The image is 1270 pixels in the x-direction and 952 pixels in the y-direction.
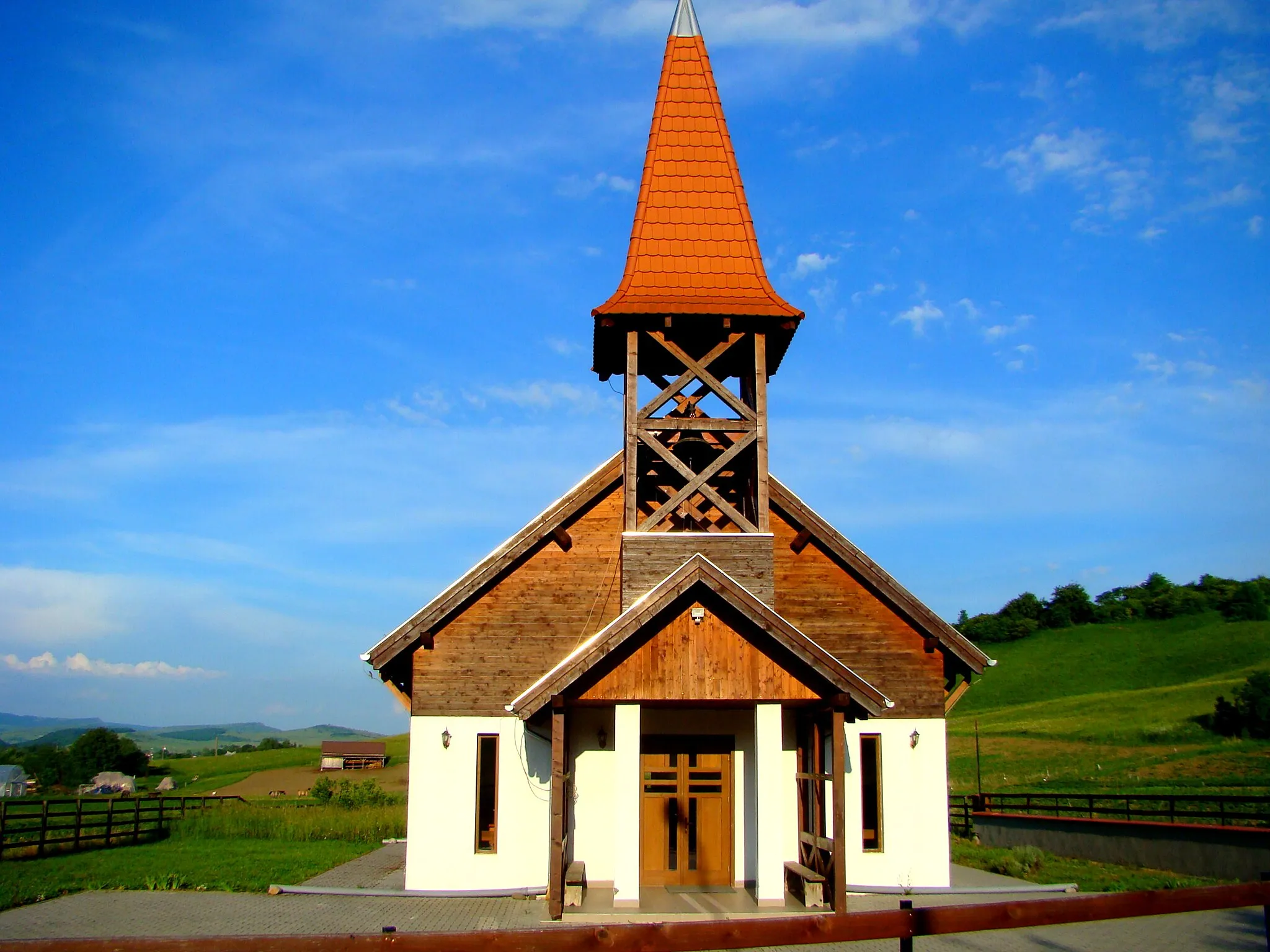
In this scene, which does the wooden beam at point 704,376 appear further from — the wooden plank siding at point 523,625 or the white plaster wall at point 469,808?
the white plaster wall at point 469,808

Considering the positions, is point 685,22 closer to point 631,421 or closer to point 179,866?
point 631,421

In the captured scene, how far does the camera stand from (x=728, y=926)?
5383 millimetres

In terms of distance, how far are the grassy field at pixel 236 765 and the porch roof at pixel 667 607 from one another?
50.3 meters

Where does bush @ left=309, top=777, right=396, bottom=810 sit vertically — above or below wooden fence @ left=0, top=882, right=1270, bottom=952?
below

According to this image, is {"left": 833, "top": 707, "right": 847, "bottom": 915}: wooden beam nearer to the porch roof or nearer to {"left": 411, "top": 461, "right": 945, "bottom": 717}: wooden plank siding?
the porch roof

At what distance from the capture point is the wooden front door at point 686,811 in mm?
15258

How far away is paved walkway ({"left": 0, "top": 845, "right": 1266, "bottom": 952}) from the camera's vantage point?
1204 cm

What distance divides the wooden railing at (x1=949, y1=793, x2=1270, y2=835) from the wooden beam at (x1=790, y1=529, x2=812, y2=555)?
975cm

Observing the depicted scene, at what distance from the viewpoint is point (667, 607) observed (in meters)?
13.7

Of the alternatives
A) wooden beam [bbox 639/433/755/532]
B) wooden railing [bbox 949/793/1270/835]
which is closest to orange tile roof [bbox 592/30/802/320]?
wooden beam [bbox 639/433/755/532]

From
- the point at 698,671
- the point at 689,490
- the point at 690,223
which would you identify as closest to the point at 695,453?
the point at 689,490

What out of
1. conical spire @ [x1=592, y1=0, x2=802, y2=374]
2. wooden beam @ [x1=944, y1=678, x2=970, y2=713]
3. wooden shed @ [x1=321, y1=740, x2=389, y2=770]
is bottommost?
wooden shed @ [x1=321, y1=740, x2=389, y2=770]

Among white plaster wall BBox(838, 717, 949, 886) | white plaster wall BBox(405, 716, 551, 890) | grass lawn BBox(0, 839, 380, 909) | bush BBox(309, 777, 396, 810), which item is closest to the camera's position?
white plaster wall BBox(405, 716, 551, 890)

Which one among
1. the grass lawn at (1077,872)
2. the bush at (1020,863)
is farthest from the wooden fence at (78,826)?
the bush at (1020,863)
